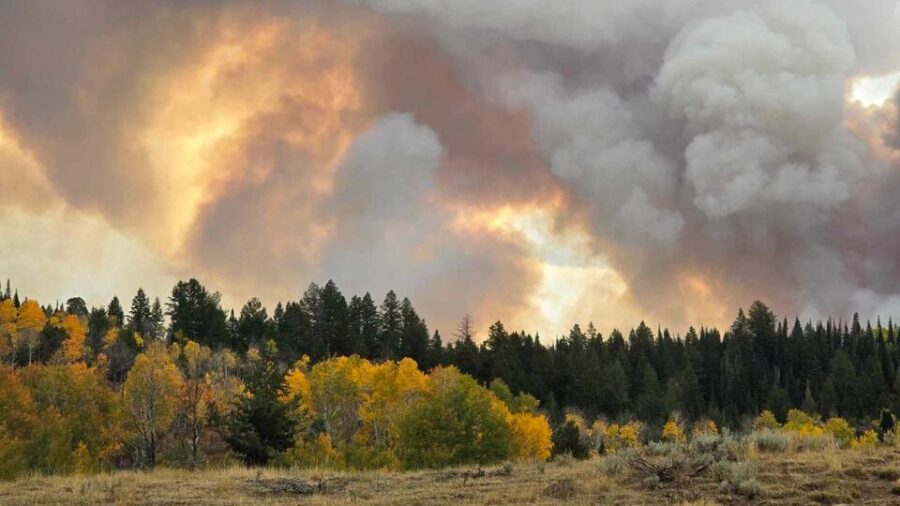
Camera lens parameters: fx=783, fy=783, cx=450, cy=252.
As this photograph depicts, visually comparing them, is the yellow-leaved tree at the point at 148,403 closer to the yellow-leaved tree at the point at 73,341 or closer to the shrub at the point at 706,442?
the yellow-leaved tree at the point at 73,341

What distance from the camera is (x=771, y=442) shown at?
24.4m

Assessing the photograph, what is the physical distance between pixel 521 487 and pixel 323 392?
70.8 metres

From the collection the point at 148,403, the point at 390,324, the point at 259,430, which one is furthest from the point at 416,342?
the point at 259,430

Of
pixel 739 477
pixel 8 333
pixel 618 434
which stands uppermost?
pixel 8 333

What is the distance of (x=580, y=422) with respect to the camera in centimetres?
13288

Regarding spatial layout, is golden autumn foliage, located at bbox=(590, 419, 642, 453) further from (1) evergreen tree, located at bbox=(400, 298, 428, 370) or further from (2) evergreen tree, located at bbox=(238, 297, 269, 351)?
(2) evergreen tree, located at bbox=(238, 297, 269, 351)

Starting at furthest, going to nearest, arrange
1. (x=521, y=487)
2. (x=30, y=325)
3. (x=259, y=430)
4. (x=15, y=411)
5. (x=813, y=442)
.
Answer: (x=30, y=325), (x=15, y=411), (x=259, y=430), (x=813, y=442), (x=521, y=487)

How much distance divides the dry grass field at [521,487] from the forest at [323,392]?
25.9ft

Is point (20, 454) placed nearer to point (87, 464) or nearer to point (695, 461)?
point (87, 464)

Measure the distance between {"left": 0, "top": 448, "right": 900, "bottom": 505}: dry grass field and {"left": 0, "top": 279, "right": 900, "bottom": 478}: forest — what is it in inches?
311

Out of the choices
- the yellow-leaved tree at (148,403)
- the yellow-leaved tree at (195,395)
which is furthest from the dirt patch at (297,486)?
the yellow-leaved tree at (148,403)

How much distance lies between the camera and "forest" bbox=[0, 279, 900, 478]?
5022cm

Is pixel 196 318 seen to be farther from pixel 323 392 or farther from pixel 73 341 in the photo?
pixel 323 392

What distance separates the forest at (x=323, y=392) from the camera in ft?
165
